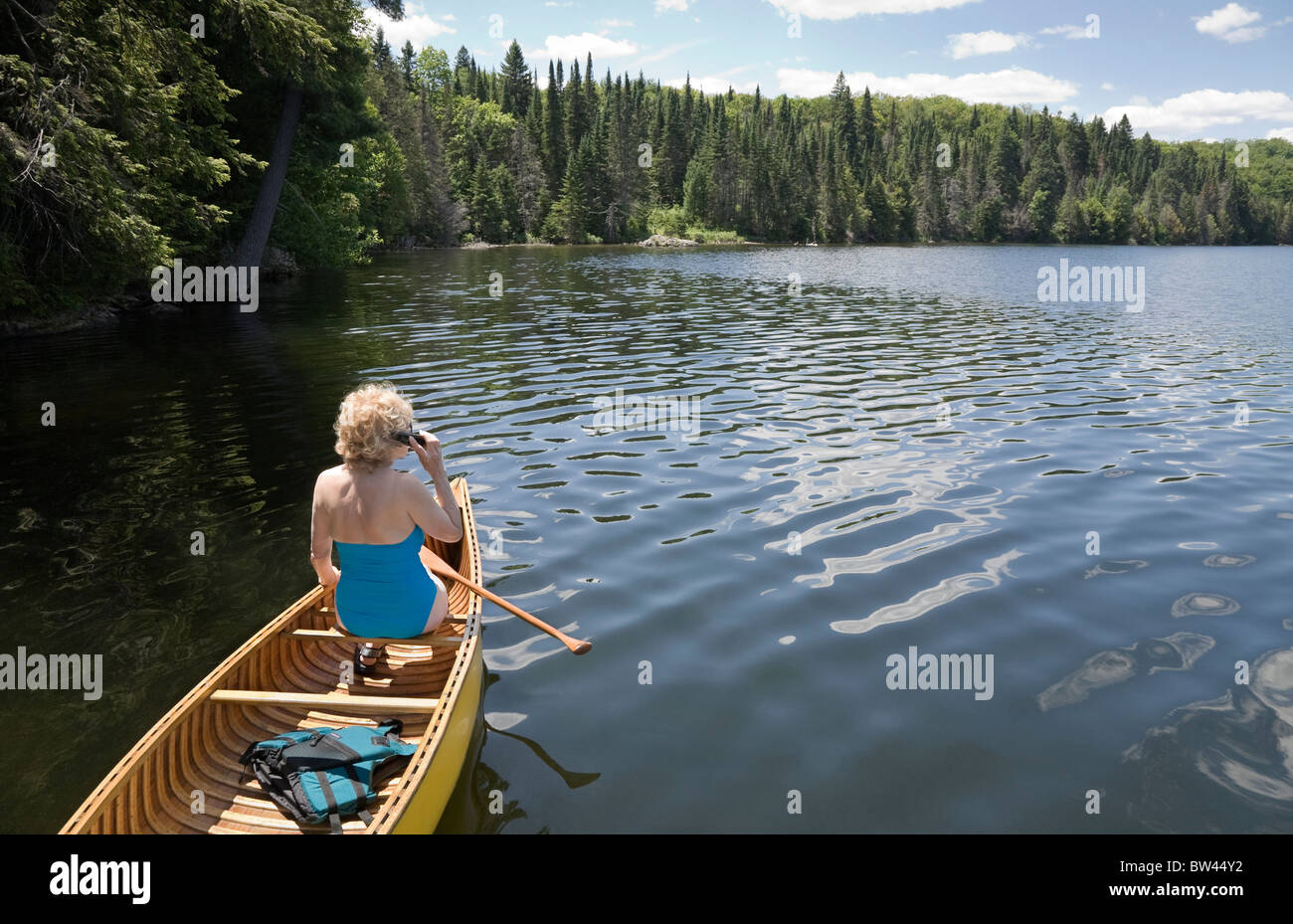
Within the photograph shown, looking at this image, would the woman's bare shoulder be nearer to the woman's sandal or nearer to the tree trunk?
the woman's sandal

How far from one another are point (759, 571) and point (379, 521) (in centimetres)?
407

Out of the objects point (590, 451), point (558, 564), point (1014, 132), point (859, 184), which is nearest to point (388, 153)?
point (590, 451)

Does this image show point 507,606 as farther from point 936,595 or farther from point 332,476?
point 936,595

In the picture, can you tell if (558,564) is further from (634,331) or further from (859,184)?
(859,184)

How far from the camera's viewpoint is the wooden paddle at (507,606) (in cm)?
671

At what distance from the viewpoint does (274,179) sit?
32750 mm

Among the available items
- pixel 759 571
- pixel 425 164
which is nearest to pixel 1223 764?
pixel 759 571

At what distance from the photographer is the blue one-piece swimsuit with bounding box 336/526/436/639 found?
6184 millimetres

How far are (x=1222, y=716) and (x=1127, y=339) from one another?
861 inches

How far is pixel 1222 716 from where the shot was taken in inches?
250

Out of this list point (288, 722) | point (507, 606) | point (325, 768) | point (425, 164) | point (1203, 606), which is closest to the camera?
point (325, 768)

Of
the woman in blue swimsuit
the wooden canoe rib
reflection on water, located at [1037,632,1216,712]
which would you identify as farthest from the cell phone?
reflection on water, located at [1037,632,1216,712]

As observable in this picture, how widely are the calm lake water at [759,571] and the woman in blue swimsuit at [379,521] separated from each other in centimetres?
102

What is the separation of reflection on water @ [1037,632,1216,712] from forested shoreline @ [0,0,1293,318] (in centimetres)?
1880
